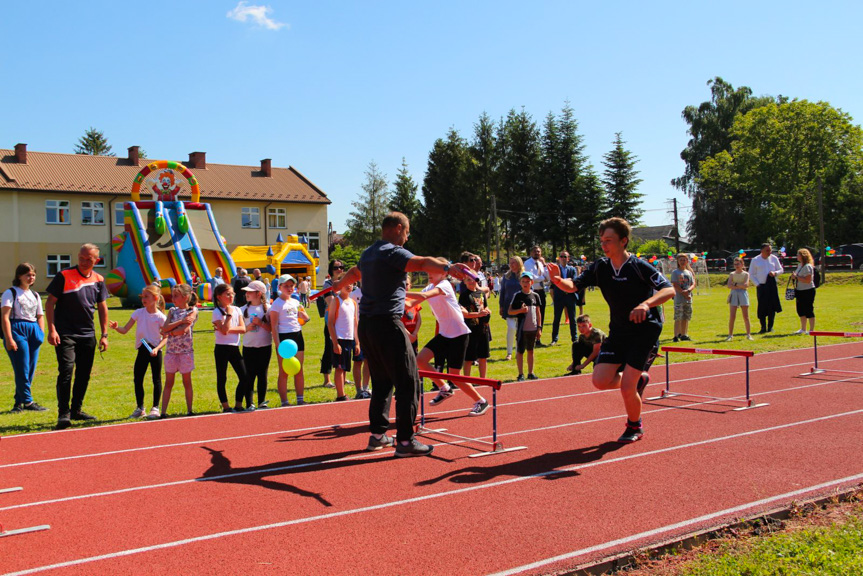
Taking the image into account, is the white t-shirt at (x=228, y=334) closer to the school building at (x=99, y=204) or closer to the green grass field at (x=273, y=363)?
the green grass field at (x=273, y=363)

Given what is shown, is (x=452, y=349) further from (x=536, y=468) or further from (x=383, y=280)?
(x=536, y=468)

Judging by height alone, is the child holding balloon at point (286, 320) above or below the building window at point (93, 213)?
below

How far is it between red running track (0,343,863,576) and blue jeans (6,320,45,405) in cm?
205

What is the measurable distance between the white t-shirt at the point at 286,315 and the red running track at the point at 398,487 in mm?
1271

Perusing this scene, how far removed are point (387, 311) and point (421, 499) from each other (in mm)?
1761

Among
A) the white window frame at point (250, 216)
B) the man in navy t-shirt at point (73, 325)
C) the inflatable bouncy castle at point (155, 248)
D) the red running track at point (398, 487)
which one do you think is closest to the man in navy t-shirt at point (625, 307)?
the red running track at point (398, 487)

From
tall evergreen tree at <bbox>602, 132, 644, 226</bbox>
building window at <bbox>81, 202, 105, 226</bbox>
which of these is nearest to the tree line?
tall evergreen tree at <bbox>602, 132, 644, 226</bbox>

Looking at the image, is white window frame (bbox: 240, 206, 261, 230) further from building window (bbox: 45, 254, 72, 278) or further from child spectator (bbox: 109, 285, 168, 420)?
child spectator (bbox: 109, 285, 168, 420)

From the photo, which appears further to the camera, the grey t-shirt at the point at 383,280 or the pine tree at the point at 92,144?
the pine tree at the point at 92,144

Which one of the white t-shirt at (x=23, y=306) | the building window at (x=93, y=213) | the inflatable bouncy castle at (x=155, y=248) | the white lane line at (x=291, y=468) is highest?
the building window at (x=93, y=213)

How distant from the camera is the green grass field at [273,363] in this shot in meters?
9.88

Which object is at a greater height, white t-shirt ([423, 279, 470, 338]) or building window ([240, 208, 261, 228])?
building window ([240, 208, 261, 228])

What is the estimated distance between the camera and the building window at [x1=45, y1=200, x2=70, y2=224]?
4756cm

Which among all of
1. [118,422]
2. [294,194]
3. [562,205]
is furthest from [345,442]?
[562,205]
